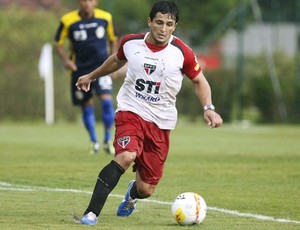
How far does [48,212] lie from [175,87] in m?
1.65

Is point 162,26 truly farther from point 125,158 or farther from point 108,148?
point 108,148

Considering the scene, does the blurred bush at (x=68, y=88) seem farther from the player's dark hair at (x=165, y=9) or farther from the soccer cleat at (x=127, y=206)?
the player's dark hair at (x=165, y=9)

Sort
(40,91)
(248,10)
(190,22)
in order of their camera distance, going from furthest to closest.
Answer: (190,22), (248,10), (40,91)

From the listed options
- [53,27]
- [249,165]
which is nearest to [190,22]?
[53,27]

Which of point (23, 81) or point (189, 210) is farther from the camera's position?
point (23, 81)

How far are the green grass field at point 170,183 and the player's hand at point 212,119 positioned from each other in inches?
33.8

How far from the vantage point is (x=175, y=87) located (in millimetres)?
8742

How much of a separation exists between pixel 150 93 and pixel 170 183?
334 cm

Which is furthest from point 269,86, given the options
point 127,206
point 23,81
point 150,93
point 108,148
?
point 150,93

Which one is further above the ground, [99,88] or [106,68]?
[106,68]

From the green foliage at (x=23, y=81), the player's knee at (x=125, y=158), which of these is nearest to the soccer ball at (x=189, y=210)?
the player's knee at (x=125, y=158)

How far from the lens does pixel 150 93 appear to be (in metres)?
8.70

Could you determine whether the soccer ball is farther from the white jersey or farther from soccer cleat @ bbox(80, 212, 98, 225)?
the white jersey

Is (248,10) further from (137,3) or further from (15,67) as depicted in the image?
(137,3)
